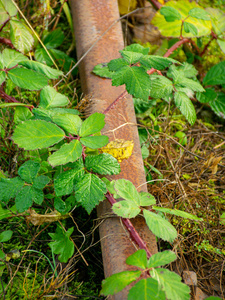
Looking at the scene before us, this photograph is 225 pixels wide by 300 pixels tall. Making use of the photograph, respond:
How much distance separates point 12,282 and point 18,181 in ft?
1.48

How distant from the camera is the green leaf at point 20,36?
5.73ft

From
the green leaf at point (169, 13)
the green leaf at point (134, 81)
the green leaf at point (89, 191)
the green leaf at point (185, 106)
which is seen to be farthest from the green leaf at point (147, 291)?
the green leaf at point (169, 13)

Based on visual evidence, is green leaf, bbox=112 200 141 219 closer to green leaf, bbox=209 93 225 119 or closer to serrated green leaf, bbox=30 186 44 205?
serrated green leaf, bbox=30 186 44 205

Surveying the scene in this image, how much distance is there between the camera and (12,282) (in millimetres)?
1195

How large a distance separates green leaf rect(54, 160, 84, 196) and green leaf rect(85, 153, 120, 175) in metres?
0.05

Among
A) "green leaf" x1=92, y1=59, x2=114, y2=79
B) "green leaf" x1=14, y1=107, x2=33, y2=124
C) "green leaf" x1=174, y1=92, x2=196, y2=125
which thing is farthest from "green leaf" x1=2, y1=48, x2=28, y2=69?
"green leaf" x1=174, y1=92, x2=196, y2=125

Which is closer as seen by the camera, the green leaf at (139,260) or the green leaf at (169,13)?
the green leaf at (139,260)

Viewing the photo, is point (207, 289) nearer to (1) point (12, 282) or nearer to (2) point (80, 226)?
(2) point (80, 226)

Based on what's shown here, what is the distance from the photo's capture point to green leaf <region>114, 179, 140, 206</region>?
3.76 feet

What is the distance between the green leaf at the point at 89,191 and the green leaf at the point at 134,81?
1.49ft

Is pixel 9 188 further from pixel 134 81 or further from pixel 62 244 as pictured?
pixel 134 81

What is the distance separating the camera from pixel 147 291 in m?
0.89

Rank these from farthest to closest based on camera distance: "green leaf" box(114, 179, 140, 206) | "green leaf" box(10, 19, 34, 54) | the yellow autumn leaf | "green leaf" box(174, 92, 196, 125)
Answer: "green leaf" box(10, 19, 34, 54), "green leaf" box(174, 92, 196, 125), the yellow autumn leaf, "green leaf" box(114, 179, 140, 206)

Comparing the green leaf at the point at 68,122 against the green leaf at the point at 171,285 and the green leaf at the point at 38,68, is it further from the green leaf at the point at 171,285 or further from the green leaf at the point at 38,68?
the green leaf at the point at 171,285
